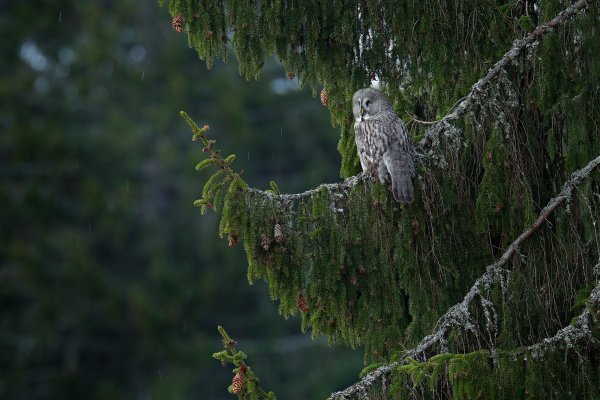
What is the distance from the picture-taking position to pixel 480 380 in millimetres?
4711

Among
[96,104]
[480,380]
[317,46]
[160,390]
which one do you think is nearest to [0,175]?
[96,104]

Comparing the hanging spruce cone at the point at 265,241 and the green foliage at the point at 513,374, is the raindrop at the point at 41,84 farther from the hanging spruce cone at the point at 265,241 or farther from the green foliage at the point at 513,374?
the green foliage at the point at 513,374

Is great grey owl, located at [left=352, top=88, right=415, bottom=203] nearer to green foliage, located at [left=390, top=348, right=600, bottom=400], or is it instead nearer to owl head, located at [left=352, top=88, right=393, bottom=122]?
owl head, located at [left=352, top=88, right=393, bottom=122]

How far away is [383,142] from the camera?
19.6 ft

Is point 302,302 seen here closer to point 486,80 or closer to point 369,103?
point 369,103

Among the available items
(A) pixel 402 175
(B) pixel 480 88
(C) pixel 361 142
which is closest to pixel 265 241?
(A) pixel 402 175

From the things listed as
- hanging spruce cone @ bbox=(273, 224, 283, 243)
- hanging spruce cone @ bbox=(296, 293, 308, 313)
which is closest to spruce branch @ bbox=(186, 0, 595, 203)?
hanging spruce cone @ bbox=(273, 224, 283, 243)

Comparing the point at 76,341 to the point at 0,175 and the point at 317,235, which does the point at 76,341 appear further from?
the point at 317,235

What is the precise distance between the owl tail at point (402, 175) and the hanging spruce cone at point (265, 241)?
1.98 feet

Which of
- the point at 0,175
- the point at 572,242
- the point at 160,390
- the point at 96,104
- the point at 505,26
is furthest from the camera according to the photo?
the point at 96,104

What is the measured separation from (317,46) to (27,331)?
59.3ft

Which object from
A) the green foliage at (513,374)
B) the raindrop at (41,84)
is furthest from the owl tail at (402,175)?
the raindrop at (41,84)

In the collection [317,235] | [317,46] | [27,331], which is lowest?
[317,235]

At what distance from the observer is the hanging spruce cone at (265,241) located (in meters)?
5.49
